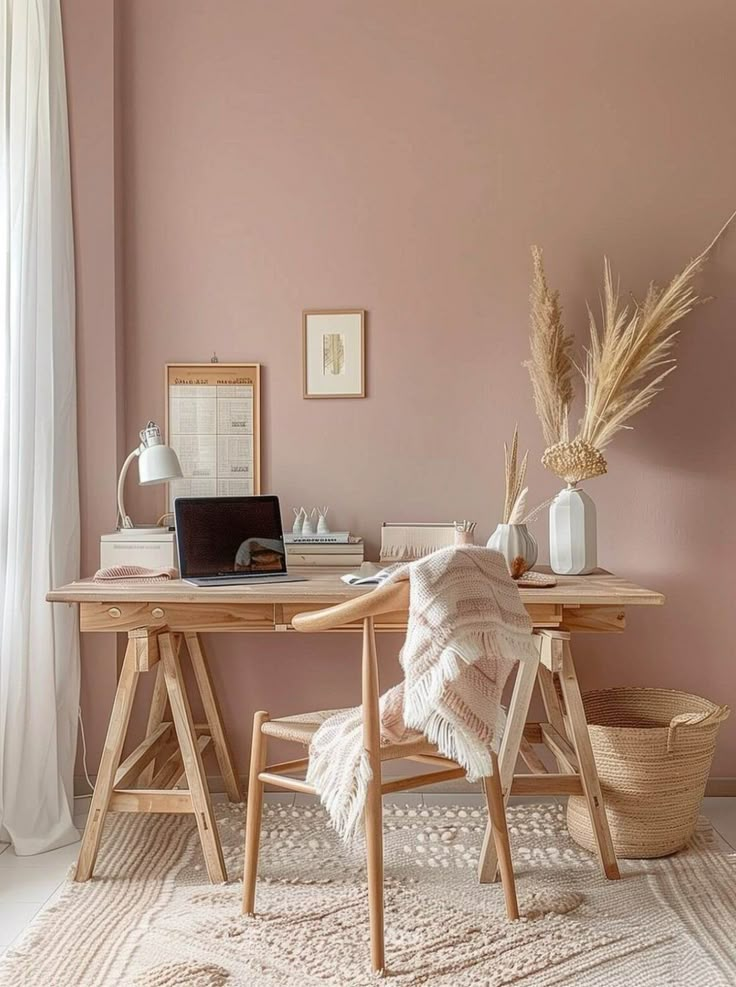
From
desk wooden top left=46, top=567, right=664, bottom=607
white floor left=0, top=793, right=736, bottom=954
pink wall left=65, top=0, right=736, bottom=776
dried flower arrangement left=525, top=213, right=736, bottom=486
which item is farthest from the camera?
pink wall left=65, top=0, right=736, bottom=776

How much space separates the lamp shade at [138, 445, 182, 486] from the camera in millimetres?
2801

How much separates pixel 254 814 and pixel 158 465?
1064 mm

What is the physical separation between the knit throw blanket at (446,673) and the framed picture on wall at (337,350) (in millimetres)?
1226

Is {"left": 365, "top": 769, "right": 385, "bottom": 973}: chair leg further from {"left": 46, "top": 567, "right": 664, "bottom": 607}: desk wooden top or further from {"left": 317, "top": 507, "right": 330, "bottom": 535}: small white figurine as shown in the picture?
{"left": 317, "top": 507, "right": 330, "bottom": 535}: small white figurine

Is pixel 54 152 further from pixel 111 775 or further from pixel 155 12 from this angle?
pixel 111 775

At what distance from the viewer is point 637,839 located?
8.45 feet

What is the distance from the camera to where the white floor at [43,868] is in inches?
90.1

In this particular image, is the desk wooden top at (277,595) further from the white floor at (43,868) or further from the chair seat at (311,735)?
the white floor at (43,868)

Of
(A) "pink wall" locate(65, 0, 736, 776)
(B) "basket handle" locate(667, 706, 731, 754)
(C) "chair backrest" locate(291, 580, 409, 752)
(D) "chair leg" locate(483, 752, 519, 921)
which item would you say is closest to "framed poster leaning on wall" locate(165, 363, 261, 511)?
(A) "pink wall" locate(65, 0, 736, 776)

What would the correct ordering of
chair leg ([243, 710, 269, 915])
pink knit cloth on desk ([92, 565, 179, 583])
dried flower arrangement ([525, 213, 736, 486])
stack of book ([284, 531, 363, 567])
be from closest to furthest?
1. chair leg ([243, 710, 269, 915])
2. pink knit cloth on desk ([92, 565, 179, 583])
3. dried flower arrangement ([525, 213, 736, 486])
4. stack of book ([284, 531, 363, 567])

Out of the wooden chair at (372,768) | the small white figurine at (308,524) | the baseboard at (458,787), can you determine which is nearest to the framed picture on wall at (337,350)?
the small white figurine at (308,524)

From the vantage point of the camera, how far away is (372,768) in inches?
77.4

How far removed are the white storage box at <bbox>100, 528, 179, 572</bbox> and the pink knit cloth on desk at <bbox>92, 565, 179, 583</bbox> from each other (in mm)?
95

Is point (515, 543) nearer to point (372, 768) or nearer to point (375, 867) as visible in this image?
point (372, 768)
